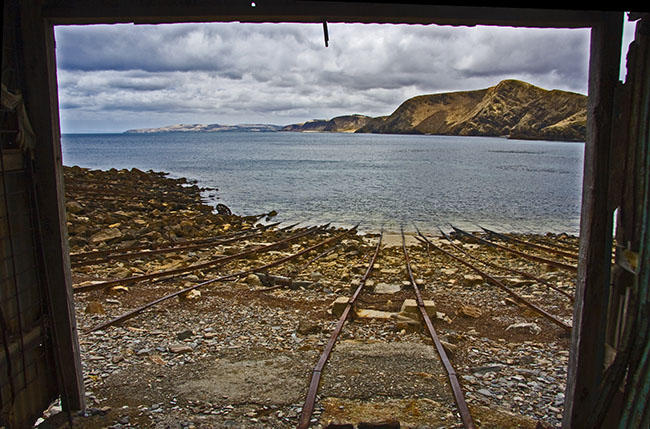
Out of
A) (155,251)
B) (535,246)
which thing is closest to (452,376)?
(155,251)

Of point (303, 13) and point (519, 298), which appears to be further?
point (519, 298)

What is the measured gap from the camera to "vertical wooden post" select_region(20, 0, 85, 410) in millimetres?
3865

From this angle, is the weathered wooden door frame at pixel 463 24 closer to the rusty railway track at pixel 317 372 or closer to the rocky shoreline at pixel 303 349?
the rocky shoreline at pixel 303 349

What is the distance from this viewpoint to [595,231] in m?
3.74

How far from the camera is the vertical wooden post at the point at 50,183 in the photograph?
3.87 metres

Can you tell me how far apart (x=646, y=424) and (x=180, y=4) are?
15.0ft

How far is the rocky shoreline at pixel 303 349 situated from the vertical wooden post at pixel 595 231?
32.9 inches

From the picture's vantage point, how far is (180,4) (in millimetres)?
3715

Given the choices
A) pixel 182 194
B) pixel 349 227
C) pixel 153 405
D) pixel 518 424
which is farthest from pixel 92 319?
pixel 182 194

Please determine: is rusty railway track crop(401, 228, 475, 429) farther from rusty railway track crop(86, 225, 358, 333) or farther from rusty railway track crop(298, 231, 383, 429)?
rusty railway track crop(86, 225, 358, 333)

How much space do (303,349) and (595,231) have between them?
4.01 meters

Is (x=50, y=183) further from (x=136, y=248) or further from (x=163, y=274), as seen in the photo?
(x=136, y=248)

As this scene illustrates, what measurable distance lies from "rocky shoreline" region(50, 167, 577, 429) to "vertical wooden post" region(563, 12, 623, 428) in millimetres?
835

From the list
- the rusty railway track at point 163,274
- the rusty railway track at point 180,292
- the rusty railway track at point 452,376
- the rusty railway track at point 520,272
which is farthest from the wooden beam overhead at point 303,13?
the rusty railway track at point 520,272
